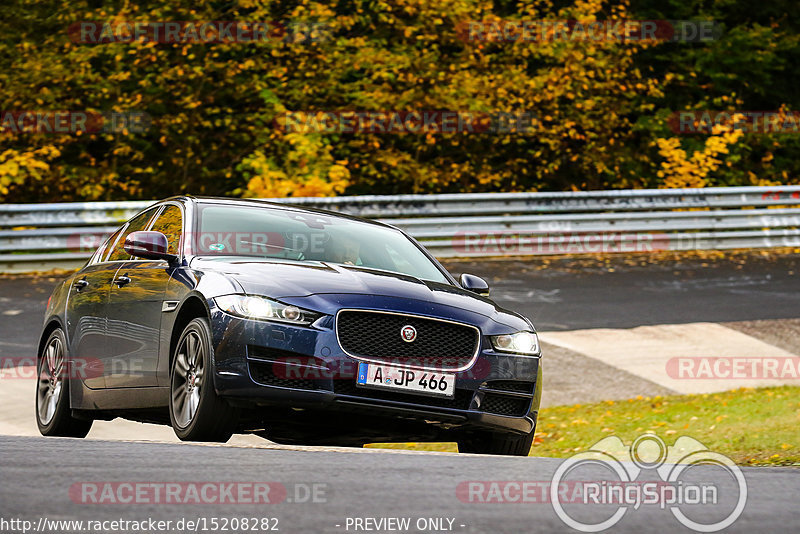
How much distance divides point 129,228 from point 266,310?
2.66m

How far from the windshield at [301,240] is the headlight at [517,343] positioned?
3.21ft

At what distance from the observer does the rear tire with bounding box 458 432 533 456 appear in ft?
24.0

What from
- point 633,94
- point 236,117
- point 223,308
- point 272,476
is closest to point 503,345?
point 223,308

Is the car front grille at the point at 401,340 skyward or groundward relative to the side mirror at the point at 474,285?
skyward

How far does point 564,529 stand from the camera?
14.6ft

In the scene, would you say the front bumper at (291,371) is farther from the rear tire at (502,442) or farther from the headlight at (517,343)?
the rear tire at (502,442)

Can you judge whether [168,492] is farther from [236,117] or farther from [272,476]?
[236,117]

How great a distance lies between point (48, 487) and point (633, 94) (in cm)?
2181

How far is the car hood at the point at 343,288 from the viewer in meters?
6.59

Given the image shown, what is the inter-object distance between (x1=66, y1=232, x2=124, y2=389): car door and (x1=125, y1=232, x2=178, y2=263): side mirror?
84 centimetres

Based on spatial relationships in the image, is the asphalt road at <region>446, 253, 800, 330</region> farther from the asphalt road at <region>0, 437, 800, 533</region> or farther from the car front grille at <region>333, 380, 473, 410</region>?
the asphalt road at <region>0, 437, 800, 533</region>

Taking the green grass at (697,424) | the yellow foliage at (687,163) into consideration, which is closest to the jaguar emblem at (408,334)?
the green grass at (697,424)

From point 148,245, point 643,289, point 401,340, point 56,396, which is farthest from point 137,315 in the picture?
point 643,289

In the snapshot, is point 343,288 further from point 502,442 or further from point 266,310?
point 502,442
